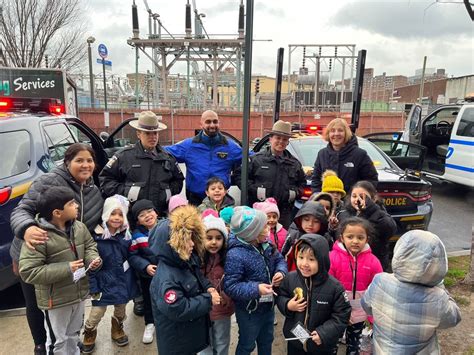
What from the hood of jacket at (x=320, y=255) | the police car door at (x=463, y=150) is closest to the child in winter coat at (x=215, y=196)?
the hood of jacket at (x=320, y=255)

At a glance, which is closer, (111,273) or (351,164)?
(111,273)

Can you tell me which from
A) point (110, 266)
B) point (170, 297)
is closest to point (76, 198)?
point (110, 266)

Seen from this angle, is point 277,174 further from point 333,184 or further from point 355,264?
point 355,264

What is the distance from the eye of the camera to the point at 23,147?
3363 mm

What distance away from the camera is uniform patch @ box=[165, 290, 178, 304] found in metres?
1.92

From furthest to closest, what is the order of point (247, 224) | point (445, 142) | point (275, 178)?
point (445, 142)
point (275, 178)
point (247, 224)

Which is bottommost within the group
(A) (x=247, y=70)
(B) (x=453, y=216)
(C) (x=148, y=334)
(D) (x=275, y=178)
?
(B) (x=453, y=216)

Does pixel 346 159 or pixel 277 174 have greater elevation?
pixel 346 159

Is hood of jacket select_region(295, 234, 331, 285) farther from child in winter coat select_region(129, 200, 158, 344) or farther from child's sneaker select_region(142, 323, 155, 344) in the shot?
child's sneaker select_region(142, 323, 155, 344)

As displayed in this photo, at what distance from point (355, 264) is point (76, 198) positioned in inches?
78.2

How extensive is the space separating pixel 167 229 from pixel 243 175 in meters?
1.08

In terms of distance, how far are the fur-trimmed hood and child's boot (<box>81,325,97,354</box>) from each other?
1179mm

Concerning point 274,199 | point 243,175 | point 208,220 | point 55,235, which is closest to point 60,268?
point 55,235

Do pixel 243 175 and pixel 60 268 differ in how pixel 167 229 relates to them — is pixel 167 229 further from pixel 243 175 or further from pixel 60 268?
pixel 243 175
